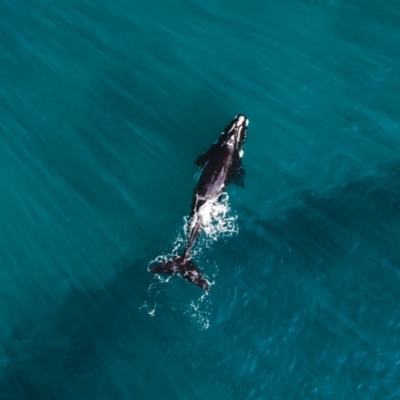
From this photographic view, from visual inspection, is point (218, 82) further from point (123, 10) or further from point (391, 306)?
point (391, 306)

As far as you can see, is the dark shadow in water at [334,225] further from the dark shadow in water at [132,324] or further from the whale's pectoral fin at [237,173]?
the whale's pectoral fin at [237,173]

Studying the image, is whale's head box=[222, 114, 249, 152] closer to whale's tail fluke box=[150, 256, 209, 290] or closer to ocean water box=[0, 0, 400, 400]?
ocean water box=[0, 0, 400, 400]

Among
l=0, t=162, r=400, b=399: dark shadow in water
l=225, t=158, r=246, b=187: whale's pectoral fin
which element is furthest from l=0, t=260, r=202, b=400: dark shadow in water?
l=225, t=158, r=246, b=187: whale's pectoral fin

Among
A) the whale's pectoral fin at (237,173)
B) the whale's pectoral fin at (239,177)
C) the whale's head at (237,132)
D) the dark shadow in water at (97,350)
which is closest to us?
the dark shadow in water at (97,350)

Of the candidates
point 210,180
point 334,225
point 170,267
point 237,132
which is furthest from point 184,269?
point 334,225

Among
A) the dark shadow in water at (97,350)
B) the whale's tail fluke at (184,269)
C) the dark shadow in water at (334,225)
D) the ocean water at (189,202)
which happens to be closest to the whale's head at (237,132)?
the ocean water at (189,202)

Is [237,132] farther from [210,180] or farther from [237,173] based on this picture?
[210,180]
